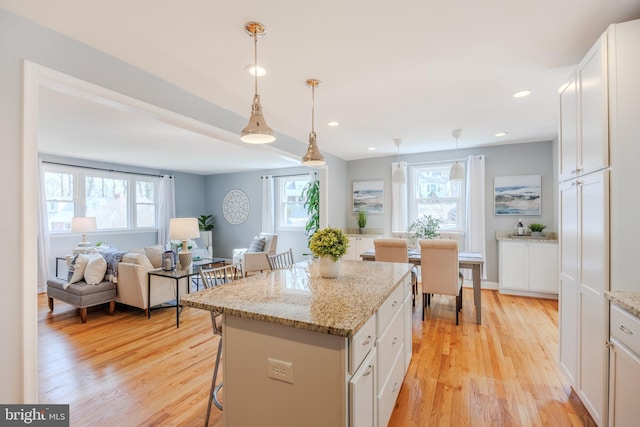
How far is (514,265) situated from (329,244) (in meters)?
3.98

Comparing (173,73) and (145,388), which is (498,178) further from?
(145,388)

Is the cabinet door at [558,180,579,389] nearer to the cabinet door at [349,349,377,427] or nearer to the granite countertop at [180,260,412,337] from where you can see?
the granite countertop at [180,260,412,337]

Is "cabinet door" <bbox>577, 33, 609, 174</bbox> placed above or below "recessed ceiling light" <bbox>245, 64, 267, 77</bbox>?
below

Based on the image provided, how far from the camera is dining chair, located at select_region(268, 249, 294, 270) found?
9.70 feet

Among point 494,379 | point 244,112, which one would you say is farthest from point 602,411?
point 244,112

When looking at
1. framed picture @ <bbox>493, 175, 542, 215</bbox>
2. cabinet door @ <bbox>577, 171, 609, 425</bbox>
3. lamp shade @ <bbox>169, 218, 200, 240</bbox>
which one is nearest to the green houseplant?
lamp shade @ <bbox>169, 218, 200, 240</bbox>

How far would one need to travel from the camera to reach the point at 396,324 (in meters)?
2.01

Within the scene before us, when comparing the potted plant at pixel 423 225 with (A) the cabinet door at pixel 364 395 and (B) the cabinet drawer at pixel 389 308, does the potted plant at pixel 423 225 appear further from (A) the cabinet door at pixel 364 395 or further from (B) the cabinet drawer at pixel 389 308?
(A) the cabinet door at pixel 364 395

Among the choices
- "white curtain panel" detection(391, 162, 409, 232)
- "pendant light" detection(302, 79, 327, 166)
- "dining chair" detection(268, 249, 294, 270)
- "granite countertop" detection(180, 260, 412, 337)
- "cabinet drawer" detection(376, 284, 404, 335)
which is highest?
"pendant light" detection(302, 79, 327, 166)

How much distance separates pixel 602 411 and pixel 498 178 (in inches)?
157

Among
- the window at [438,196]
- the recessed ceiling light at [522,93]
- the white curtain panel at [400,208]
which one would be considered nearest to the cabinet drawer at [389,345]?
the recessed ceiling light at [522,93]

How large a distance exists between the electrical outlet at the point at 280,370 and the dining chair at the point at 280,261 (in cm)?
154

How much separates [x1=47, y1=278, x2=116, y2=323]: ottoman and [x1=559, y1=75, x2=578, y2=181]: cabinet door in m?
4.98

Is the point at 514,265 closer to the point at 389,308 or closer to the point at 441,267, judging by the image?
the point at 441,267
